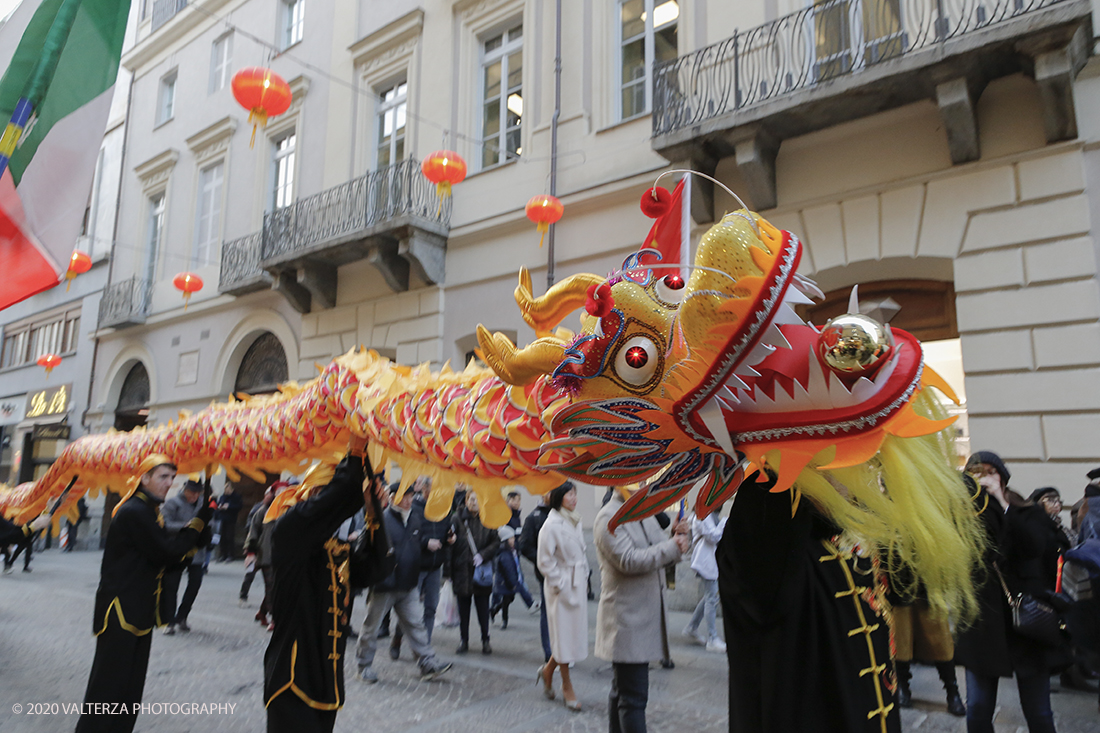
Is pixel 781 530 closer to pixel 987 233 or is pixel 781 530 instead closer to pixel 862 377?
pixel 862 377

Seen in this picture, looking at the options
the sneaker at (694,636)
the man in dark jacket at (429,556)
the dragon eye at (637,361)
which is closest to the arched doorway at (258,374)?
the man in dark jacket at (429,556)

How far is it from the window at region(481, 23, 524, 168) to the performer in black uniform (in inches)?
319

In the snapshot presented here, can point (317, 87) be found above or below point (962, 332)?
above

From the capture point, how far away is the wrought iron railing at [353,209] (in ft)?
37.1

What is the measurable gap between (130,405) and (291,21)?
1002 cm

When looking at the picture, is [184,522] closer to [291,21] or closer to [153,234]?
[291,21]

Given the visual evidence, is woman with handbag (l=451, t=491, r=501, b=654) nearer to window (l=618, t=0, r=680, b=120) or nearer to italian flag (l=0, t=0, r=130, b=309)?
italian flag (l=0, t=0, r=130, b=309)

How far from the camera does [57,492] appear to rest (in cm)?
577

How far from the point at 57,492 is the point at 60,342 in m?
18.3

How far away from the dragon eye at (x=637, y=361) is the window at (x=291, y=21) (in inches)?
619

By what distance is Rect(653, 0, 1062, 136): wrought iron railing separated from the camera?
7102 millimetres

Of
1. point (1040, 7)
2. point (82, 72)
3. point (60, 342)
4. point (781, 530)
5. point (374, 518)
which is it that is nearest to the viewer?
point (781, 530)

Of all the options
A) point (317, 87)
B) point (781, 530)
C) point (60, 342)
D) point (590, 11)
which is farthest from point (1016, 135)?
→ point (60, 342)

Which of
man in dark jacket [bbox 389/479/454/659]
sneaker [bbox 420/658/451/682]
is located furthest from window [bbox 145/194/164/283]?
sneaker [bbox 420/658/451/682]
